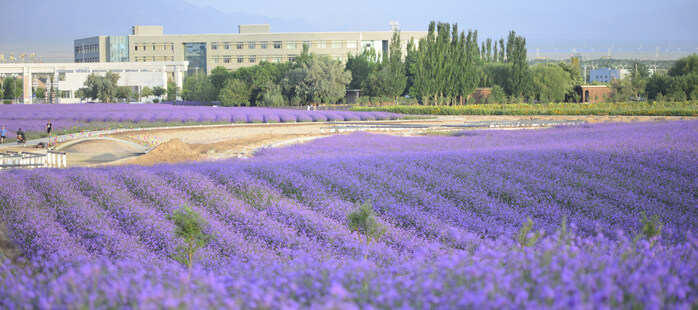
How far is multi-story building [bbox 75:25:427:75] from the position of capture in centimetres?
11894

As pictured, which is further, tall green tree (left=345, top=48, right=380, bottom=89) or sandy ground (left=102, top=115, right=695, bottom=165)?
tall green tree (left=345, top=48, right=380, bottom=89)

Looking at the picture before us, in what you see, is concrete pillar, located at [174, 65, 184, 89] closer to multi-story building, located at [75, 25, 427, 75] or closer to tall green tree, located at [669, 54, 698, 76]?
multi-story building, located at [75, 25, 427, 75]

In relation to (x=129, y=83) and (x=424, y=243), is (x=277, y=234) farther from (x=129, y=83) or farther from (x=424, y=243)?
(x=129, y=83)

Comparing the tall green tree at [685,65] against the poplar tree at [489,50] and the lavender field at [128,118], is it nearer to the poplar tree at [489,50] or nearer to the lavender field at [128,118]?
the poplar tree at [489,50]

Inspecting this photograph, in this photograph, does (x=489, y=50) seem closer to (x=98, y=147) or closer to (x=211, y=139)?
(x=211, y=139)

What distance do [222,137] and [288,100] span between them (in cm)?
3418

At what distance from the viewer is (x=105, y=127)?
31875mm

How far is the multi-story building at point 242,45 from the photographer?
390 ft

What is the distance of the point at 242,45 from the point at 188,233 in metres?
116

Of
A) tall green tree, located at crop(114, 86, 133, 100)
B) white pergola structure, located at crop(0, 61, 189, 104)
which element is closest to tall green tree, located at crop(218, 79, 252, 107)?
tall green tree, located at crop(114, 86, 133, 100)

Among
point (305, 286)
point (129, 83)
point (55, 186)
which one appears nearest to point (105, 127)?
point (55, 186)

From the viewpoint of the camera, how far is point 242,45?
395ft

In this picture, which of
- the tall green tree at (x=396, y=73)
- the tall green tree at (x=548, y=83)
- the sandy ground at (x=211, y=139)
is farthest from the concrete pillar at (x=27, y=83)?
the tall green tree at (x=548, y=83)

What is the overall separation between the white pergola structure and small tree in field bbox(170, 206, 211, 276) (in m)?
87.2
